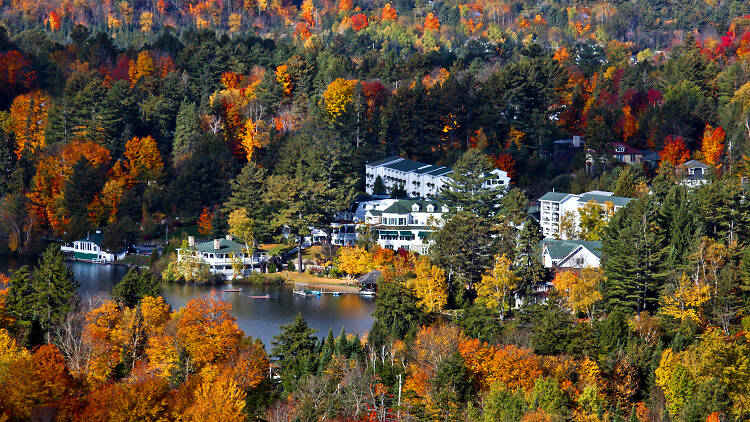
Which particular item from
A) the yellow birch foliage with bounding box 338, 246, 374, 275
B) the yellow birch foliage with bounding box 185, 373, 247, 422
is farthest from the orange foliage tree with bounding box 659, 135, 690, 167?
the yellow birch foliage with bounding box 185, 373, 247, 422

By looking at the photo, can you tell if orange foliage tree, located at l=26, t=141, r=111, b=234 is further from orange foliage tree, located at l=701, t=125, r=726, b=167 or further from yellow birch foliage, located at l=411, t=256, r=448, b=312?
orange foliage tree, located at l=701, t=125, r=726, b=167

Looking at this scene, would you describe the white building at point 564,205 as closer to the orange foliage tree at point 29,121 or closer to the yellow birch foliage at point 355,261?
the yellow birch foliage at point 355,261

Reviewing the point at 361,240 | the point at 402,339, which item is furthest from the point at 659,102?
the point at 402,339

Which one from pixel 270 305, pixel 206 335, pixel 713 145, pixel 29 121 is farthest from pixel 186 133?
pixel 206 335

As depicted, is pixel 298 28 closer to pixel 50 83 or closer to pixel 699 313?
pixel 50 83

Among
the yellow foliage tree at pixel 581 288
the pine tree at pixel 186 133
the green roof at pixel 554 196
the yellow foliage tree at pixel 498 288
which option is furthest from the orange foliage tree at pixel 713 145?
the pine tree at pixel 186 133

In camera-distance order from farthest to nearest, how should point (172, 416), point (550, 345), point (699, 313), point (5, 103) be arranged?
1. point (5, 103)
2. point (699, 313)
3. point (550, 345)
4. point (172, 416)

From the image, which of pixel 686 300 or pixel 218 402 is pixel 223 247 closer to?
pixel 686 300
